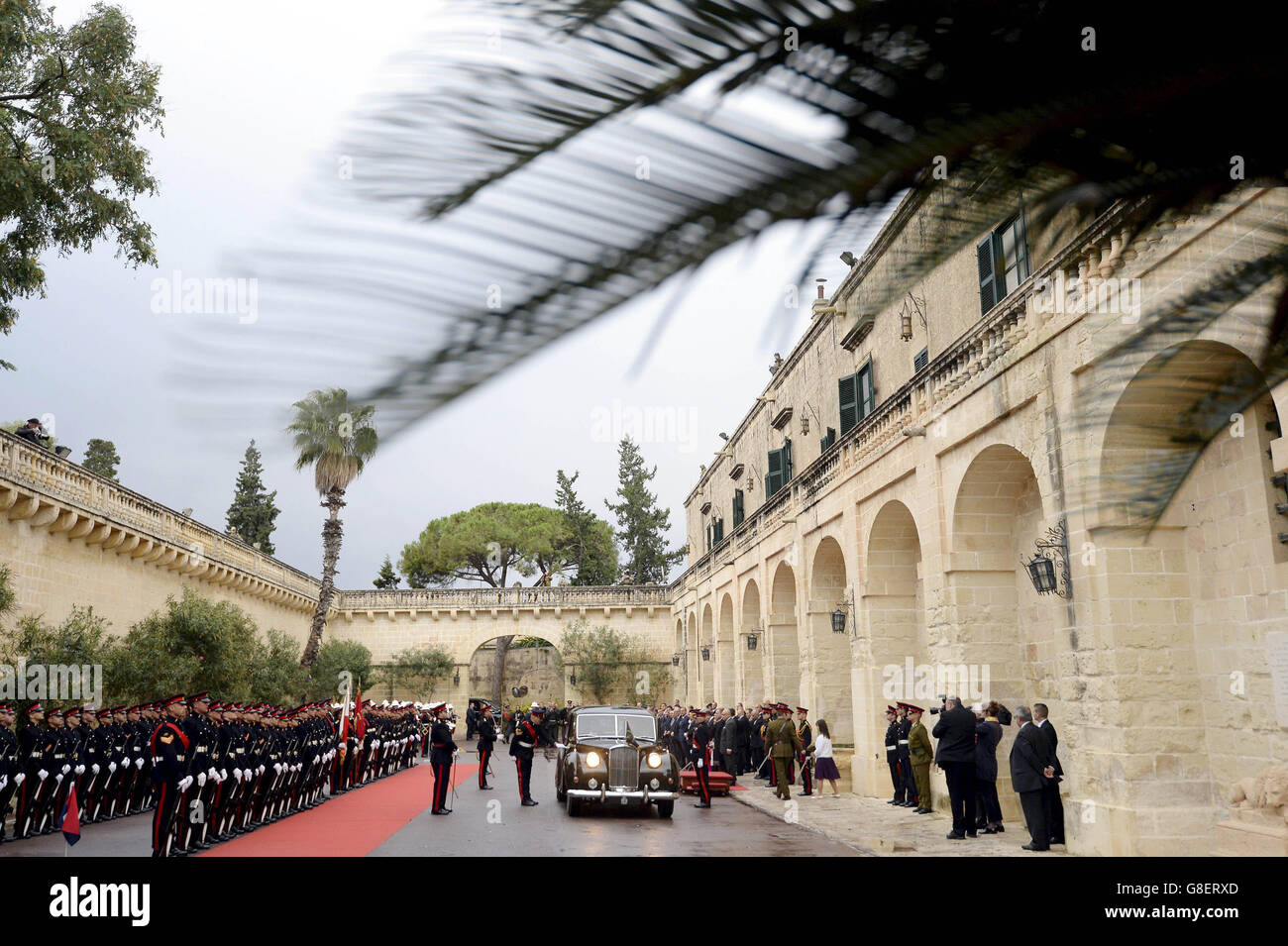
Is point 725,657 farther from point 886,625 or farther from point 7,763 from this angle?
point 7,763

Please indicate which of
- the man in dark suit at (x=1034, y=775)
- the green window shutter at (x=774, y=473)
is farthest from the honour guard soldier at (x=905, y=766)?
the green window shutter at (x=774, y=473)

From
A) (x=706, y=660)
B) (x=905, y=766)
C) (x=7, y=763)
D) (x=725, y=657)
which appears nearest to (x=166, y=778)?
(x=7, y=763)

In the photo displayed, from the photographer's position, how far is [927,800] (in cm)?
1458

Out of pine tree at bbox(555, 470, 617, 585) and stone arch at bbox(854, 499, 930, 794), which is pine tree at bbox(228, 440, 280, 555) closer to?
pine tree at bbox(555, 470, 617, 585)

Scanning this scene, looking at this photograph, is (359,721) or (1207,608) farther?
(359,721)

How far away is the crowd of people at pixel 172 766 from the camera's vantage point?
418 inches

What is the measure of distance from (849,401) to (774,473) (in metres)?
7.29

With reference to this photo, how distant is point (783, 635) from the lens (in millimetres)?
24734

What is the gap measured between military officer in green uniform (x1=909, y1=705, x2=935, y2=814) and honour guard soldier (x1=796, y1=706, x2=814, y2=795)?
143 inches
